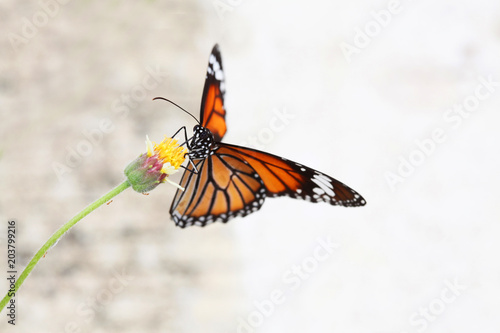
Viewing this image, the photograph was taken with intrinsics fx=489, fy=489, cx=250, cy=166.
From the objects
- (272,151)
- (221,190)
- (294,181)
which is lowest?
(294,181)

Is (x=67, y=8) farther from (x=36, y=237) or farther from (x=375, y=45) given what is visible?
(x=375, y=45)

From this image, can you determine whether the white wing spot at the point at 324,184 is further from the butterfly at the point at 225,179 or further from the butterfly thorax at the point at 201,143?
the butterfly thorax at the point at 201,143

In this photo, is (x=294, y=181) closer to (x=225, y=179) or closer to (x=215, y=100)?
(x=225, y=179)

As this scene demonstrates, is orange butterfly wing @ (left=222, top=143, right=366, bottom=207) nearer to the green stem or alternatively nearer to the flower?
the flower

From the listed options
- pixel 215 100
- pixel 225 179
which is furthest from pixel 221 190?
pixel 215 100

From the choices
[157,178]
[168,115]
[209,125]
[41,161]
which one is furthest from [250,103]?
[157,178]

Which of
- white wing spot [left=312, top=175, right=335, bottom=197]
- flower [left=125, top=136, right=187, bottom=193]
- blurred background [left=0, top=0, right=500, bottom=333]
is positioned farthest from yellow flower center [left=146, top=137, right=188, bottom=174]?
blurred background [left=0, top=0, right=500, bottom=333]
